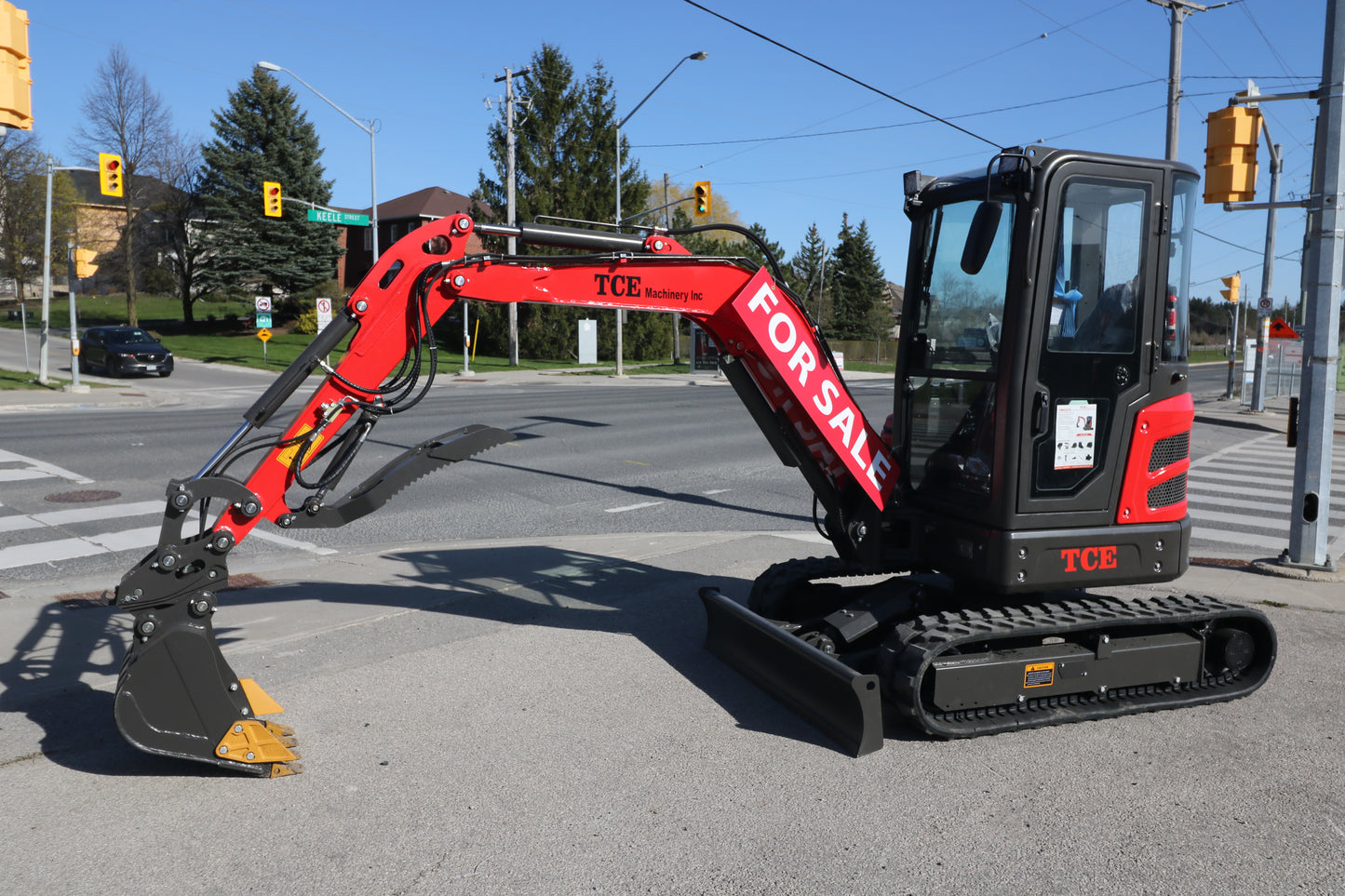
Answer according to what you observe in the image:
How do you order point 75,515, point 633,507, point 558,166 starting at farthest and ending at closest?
point 558,166, point 633,507, point 75,515

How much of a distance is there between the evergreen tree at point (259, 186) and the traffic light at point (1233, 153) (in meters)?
49.9

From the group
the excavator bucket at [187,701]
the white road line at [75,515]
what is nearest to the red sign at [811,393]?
the excavator bucket at [187,701]

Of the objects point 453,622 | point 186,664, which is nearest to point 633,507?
point 453,622

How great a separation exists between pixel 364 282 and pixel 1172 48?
1771 cm

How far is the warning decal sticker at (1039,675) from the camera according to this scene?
519 cm

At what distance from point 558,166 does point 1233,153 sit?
45.7m

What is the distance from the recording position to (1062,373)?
5.25 metres

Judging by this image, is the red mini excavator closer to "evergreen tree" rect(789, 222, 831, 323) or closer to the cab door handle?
the cab door handle

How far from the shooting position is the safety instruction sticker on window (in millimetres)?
5293

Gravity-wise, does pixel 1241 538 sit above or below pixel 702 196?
below

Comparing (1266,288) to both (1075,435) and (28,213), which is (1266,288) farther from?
(28,213)

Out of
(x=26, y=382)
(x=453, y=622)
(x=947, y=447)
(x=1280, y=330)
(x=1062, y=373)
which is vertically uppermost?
(x=1280, y=330)

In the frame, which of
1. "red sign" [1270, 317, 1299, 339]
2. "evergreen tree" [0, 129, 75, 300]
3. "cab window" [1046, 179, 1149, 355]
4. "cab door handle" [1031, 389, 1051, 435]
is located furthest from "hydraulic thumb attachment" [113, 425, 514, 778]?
"evergreen tree" [0, 129, 75, 300]

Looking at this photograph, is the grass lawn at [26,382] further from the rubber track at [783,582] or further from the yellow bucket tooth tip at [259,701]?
the rubber track at [783,582]
